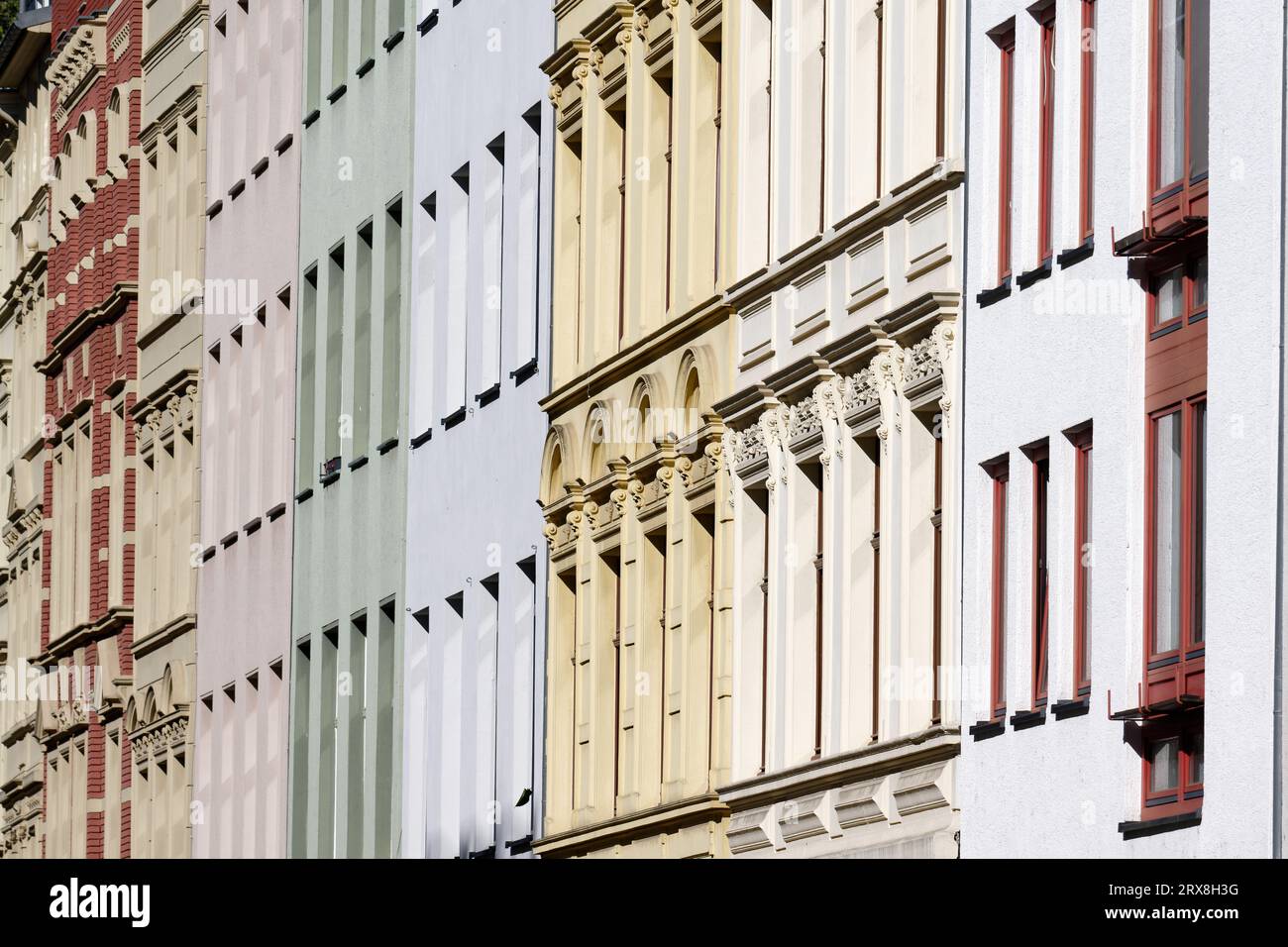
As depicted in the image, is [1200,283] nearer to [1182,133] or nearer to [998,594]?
[1182,133]

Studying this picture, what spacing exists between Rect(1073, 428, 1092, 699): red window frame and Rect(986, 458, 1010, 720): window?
3.85ft

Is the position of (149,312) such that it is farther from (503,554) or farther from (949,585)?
(949,585)

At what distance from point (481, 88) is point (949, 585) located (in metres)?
16.6

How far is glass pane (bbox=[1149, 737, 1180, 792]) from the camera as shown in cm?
2941

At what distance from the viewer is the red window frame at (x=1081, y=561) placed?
1224 inches

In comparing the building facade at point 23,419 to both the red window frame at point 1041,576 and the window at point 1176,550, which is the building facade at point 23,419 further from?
the window at point 1176,550

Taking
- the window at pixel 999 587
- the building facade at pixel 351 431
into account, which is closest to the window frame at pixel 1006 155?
the window at pixel 999 587

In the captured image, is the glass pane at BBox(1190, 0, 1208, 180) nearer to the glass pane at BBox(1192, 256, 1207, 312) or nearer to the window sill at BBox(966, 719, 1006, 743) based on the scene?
the glass pane at BBox(1192, 256, 1207, 312)

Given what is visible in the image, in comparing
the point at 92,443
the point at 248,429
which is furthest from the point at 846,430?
the point at 92,443

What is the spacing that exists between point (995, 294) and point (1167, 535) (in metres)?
3.60

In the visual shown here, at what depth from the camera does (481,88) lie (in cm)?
4834

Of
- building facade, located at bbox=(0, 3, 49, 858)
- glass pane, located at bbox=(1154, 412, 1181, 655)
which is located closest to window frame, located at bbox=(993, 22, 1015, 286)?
glass pane, located at bbox=(1154, 412, 1181, 655)
